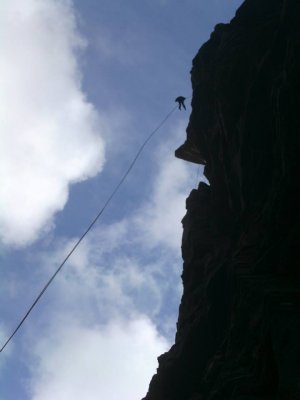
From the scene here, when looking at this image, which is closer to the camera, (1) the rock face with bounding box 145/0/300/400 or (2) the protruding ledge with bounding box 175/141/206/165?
(1) the rock face with bounding box 145/0/300/400

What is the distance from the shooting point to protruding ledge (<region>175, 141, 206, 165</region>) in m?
37.8

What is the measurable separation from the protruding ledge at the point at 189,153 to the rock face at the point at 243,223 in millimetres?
174

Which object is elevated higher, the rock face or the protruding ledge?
the protruding ledge

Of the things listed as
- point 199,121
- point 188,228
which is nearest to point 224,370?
point 188,228

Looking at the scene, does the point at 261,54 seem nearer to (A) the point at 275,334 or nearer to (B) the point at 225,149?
(B) the point at 225,149

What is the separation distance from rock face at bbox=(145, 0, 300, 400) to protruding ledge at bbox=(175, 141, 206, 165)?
174 mm

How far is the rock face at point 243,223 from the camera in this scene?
1525 cm

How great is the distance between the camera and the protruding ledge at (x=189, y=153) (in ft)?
124

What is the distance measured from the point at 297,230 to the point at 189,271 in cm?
1316

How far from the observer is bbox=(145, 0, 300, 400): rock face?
15.2 m

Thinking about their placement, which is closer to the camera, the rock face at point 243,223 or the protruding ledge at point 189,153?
the rock face at point 243,223

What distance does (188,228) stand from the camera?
30.8 m

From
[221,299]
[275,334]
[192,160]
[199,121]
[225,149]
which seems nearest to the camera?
[275,334]

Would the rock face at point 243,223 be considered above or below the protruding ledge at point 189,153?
below
